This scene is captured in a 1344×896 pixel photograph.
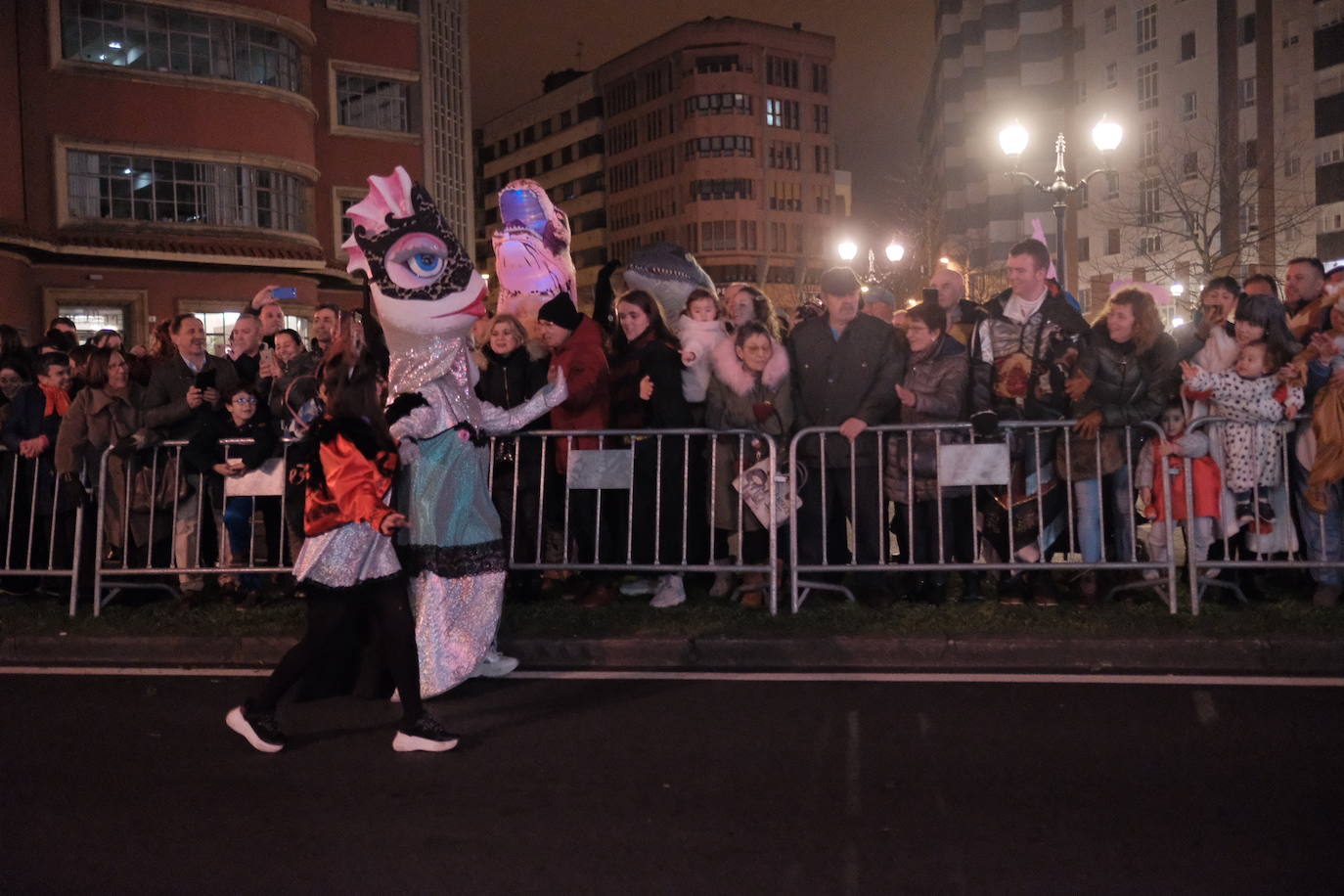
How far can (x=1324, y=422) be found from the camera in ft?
26.8

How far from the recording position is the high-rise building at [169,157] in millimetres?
28359

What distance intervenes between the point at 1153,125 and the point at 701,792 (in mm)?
62983

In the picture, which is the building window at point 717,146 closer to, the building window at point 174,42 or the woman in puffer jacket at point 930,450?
the building window at point 174,42

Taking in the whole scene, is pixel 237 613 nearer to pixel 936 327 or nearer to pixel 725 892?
pixel 936 327

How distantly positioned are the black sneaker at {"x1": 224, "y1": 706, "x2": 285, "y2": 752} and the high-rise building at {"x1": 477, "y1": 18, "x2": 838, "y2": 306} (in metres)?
93.9

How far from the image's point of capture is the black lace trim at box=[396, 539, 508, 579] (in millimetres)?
6648

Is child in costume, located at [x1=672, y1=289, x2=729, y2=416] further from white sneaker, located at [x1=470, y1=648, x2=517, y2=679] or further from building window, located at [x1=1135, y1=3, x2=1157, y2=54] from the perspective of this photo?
building window, located at [x1=1135, y1=3, x2=1157, y2=54]

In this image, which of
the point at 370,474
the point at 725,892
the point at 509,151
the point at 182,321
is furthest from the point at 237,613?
the point at 509,151

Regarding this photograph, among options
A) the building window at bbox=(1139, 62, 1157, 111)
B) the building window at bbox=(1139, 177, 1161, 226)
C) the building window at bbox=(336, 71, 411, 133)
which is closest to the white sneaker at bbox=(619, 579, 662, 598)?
the building window at bbox=(336, 71, 411, 133)

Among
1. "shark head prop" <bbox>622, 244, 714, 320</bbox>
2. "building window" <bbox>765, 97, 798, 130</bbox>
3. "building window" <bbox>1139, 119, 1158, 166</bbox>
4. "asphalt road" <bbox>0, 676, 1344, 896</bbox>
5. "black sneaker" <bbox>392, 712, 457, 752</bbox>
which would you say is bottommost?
"asphalt road" <bbox>0, 676, 1344, 896</bbox>

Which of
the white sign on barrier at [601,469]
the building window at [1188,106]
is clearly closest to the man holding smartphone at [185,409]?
the white sign on barrier at [601,469]

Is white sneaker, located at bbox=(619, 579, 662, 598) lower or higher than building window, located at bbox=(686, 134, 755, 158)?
lower

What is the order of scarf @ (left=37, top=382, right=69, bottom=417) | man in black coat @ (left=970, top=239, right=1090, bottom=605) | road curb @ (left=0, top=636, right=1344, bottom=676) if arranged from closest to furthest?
road curb @ (left=0, top=636, right=1344, bottom=676) < man in black coat @ (left=970, top=239, right=1090, bottom=605) < scarf @ (left=37, top=382, right=69, bottom=417)

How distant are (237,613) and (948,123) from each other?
277ft
